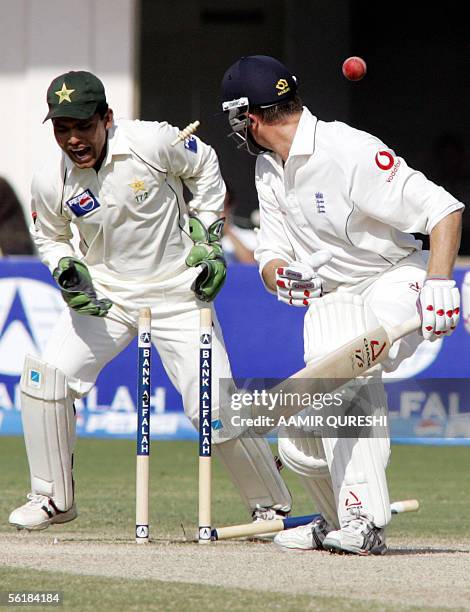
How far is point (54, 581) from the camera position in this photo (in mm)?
4598

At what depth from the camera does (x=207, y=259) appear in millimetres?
5938

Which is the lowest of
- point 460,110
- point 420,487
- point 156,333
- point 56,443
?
point 420,487

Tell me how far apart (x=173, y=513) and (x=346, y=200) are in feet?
7.06

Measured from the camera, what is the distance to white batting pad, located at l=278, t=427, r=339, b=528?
5414 millimetres

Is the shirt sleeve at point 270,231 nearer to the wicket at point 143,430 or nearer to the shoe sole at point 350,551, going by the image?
the wicket at point 143,430

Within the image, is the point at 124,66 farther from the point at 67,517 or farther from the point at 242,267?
the point at 67,517

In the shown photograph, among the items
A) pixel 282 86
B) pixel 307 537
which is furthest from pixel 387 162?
pixel 307 537

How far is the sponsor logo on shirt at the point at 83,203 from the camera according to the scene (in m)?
5.85

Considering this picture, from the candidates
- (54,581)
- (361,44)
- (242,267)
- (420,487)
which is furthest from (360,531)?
(361,44)

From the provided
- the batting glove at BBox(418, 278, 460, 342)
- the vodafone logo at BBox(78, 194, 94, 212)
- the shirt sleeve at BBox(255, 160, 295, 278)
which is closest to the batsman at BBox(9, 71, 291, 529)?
the vodafone logo at BBox(78, 194, 94, 212)

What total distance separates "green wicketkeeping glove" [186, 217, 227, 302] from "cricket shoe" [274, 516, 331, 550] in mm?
1046

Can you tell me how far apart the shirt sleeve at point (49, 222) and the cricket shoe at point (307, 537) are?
1473mm

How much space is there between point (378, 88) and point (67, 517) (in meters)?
10.3

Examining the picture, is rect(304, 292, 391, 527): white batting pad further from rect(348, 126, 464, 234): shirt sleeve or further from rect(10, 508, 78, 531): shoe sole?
rect(10, 508, 78, 531): shoe sole
